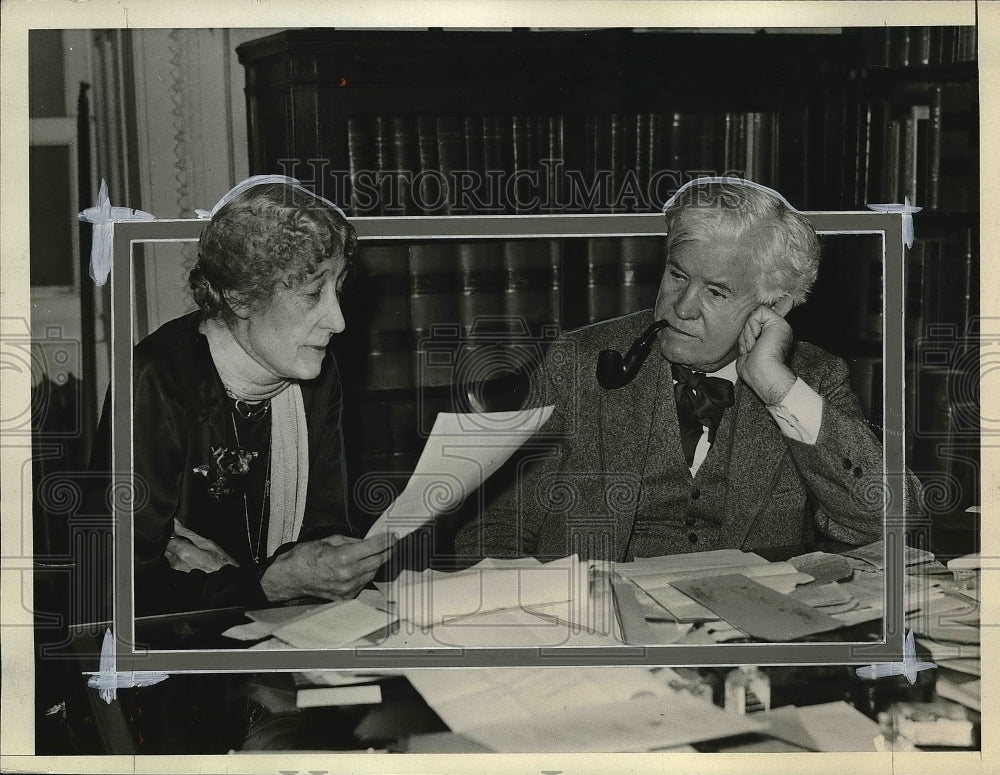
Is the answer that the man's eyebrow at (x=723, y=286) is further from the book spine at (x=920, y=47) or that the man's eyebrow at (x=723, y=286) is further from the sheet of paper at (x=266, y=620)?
the sheet of paper at (x=266, y=620)

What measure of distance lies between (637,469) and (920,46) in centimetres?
106

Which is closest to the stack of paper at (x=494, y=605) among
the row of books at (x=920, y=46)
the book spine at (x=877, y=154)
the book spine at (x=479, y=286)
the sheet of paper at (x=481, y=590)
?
the sheet of paper at (x=481, y=590)

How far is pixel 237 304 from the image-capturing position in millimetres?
2184

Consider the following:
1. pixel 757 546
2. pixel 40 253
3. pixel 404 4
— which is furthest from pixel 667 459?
pixel 40 253

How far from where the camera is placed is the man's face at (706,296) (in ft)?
7.18

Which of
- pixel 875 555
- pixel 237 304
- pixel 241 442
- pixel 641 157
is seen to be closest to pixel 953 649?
pixel 875 555

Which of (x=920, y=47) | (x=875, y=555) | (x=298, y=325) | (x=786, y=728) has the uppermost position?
(x=920, y=47)

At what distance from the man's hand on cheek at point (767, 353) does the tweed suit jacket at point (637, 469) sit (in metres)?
0.03

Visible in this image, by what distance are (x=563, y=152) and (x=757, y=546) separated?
3.00ft

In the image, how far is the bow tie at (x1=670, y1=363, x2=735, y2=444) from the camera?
2229 millimetres

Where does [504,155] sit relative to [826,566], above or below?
above

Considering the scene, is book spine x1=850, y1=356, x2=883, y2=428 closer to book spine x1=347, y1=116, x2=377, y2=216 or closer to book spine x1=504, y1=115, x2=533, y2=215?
book spine x1=504, y1=115, x2=533, y2=215

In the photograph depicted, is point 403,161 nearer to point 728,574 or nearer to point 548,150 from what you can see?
point 548,150

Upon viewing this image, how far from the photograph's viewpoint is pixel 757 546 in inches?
87.9
